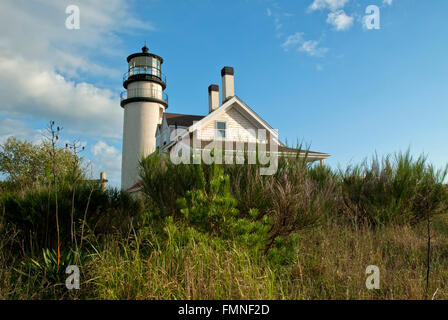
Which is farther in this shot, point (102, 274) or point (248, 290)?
point (102, 274)

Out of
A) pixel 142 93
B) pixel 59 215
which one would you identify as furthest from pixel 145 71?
pixel 59 215

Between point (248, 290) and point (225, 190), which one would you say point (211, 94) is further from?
point (248, 290)

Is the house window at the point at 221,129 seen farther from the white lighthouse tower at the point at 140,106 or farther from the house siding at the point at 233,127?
the white lighthouse tower at the point at 140,106

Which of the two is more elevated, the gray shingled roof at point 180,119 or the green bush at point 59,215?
the gray shingled roof at point 180,119

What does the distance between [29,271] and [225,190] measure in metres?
3.11

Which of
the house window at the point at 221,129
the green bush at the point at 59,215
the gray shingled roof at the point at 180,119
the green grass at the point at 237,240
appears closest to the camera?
the green grass at the point at 237,240

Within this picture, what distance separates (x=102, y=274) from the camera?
3730 mm

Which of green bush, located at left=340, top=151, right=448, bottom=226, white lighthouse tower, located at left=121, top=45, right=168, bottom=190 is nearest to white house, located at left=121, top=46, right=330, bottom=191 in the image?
white lighthouse tower, located at left=121, top=45, right=168, bottom=190

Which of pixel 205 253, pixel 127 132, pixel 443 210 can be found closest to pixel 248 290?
pixel 205 253

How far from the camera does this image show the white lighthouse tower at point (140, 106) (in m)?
22.9

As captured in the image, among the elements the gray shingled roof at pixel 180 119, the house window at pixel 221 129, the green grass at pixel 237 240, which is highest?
the gray shingled roof at pixel 180 119

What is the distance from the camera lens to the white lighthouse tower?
75.2 ft

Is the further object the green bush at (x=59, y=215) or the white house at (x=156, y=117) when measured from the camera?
the white house at (x=156, y=117)

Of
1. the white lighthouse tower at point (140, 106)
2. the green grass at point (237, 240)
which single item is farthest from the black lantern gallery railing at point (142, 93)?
the green grass at point (237, 240)
